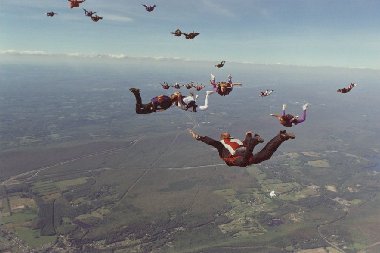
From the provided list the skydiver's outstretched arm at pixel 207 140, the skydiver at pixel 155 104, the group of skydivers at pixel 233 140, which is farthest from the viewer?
the skydiver at pixel 155 104

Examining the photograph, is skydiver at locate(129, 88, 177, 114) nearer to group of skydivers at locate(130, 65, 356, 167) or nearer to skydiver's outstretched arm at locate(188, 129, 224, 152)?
group of skydivers at locate(130, 65, 356, 167)

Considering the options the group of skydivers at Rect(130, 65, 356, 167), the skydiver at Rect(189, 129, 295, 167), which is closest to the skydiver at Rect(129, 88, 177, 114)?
the group of skydivers at Rect(130, 65, 356, 167)

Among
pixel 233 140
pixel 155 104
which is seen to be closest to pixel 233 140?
pixel 233 140

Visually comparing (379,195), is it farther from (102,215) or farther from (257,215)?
(102,215)

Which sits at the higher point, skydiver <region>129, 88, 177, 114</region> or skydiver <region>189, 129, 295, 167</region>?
skydiver <region>129, 88, 177, 114</region>

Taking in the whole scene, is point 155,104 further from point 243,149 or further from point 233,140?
point 243,149

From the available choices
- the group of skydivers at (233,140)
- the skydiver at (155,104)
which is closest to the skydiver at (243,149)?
the group of skydivers at (233,140)

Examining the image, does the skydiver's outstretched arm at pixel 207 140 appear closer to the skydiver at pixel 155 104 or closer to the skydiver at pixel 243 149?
the skydiver at pixel 243 149

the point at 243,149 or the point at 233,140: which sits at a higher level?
the point at 233,140

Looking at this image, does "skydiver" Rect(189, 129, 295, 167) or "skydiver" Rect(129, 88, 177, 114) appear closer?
"skydiver" Rect(189, 129, 295, 167)
